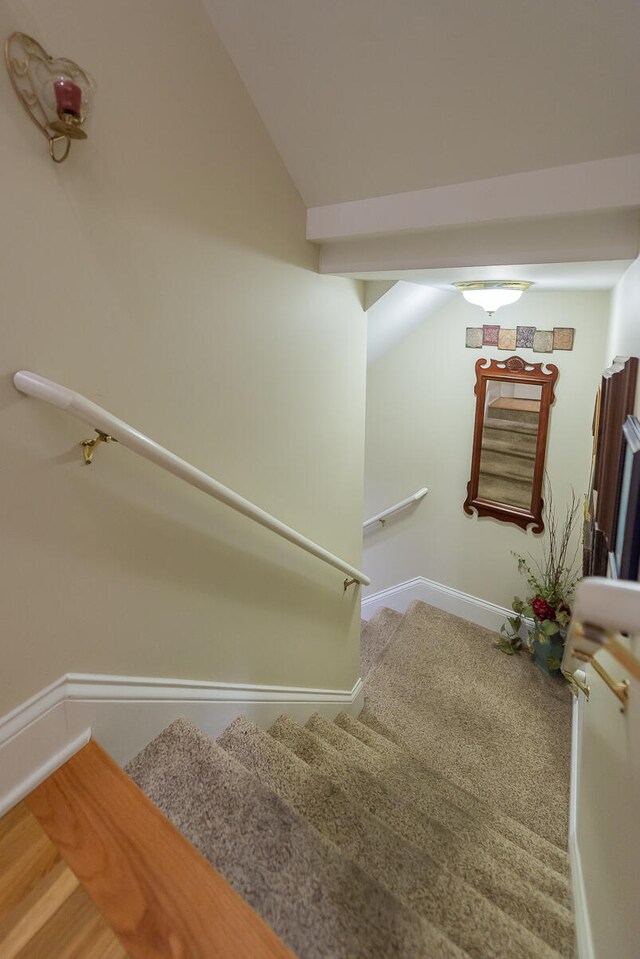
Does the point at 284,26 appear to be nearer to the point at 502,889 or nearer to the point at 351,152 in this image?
the point at 351,152

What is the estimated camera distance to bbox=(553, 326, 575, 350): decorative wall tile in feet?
9.65

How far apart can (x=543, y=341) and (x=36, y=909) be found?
3240 mm

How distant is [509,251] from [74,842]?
73.1 inches

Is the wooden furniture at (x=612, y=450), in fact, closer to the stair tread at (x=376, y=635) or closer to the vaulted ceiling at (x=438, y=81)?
the vaulted ceiling at (x=438, y=81)

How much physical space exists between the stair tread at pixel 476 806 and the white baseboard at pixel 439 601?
1.60 m

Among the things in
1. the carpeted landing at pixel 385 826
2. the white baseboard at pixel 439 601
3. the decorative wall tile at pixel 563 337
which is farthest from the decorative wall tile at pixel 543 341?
the carpeted landing at pixel 385 826

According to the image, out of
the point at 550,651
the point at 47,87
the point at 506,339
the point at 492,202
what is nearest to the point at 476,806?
the point at 550,651

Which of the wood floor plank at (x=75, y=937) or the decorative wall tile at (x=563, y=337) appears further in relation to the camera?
the decorative wall tile at (x=563, y=337)

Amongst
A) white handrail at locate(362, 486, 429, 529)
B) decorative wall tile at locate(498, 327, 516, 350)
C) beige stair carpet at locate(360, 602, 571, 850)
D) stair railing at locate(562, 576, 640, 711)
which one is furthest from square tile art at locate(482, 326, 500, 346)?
stair railing at locate(562, 576, 640, 711)

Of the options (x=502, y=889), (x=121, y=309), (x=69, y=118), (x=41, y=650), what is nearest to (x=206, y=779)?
(x=41, y=650)

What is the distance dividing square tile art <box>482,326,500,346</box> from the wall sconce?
8.96 feet

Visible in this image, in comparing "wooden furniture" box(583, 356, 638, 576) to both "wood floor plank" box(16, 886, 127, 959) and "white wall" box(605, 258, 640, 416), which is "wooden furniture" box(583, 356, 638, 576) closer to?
"white wall" box(605, 258, 640, 416)

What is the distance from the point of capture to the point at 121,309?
46.3 inches

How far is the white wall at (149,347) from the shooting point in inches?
40.1
